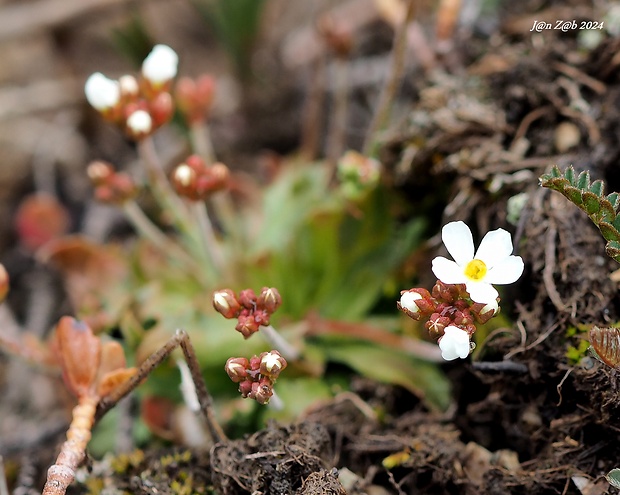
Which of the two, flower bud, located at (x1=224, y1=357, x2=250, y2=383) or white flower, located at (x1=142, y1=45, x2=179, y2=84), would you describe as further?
white flower, located at (x1=142, y1=45, x2=179, y2=84)

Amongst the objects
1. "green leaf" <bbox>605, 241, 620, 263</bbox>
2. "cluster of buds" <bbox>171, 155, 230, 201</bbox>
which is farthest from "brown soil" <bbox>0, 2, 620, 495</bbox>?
"cluster of buds" <bbox>171, 155, 230, 201</bbox>

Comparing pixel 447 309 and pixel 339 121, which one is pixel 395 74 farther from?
pixel 447 309

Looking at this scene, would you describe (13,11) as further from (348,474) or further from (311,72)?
(348,474)

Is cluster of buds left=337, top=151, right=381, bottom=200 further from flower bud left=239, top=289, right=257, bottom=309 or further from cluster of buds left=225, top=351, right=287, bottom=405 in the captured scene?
cluster of buds left=225, top=351, right=287, bottom=405

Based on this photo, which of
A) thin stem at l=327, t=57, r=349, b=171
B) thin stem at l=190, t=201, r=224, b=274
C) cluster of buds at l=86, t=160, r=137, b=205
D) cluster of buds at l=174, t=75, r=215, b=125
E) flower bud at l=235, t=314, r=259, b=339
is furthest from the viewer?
thin stem at l=327, t=57, r=349, b=171

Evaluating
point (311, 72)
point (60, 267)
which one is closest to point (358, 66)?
point (311, 72)
